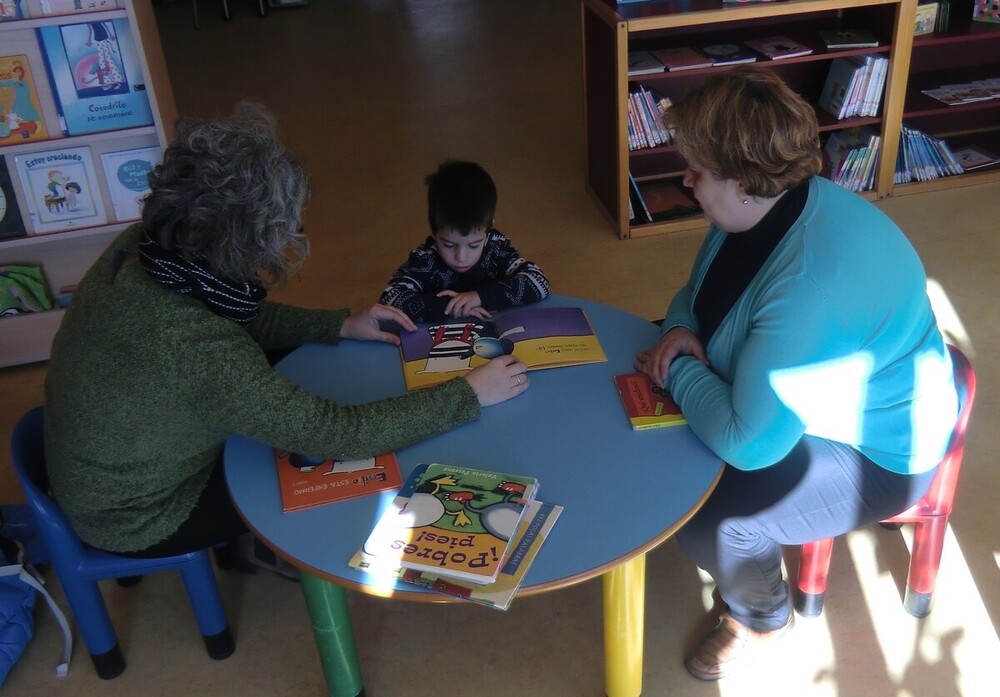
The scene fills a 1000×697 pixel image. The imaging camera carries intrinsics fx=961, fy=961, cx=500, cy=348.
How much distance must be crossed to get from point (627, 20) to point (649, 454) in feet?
7.32

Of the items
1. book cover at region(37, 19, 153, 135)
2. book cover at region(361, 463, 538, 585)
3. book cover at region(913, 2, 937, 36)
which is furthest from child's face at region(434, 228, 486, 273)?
book cover at region(913, 2, 937, 36)

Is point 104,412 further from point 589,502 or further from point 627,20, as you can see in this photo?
point 627,20

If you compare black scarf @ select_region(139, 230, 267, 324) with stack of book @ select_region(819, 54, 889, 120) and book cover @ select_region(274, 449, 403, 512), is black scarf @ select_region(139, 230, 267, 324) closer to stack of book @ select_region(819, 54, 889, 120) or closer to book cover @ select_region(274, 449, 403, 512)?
book cover @ select_region(274, 449, 403, 512)

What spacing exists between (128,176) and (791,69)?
111 inches

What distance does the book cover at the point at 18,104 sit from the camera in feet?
10.2

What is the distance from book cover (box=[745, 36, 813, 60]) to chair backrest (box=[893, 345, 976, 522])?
213cm

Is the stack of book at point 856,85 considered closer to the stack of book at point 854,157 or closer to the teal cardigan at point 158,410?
the stack of book at point 854,157

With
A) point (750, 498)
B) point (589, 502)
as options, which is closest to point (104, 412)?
point (589, 502)

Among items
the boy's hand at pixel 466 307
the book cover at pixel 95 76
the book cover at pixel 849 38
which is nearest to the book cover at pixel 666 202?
the book cover at pixel 849 38

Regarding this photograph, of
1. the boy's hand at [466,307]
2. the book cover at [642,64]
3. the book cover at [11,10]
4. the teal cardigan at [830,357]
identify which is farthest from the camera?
the book cover at [642,64]

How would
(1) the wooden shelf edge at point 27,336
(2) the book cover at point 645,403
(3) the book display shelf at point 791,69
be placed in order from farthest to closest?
(3) the book display shelf at point 791,69, (1) the wooden shelf edge at point 27,336, (2) the book cover at point 645,403

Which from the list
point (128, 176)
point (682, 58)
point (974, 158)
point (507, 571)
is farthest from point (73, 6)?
point (974, 158)

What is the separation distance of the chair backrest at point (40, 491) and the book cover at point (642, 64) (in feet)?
8.38

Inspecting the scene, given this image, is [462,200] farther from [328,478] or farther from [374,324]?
[328,478]
